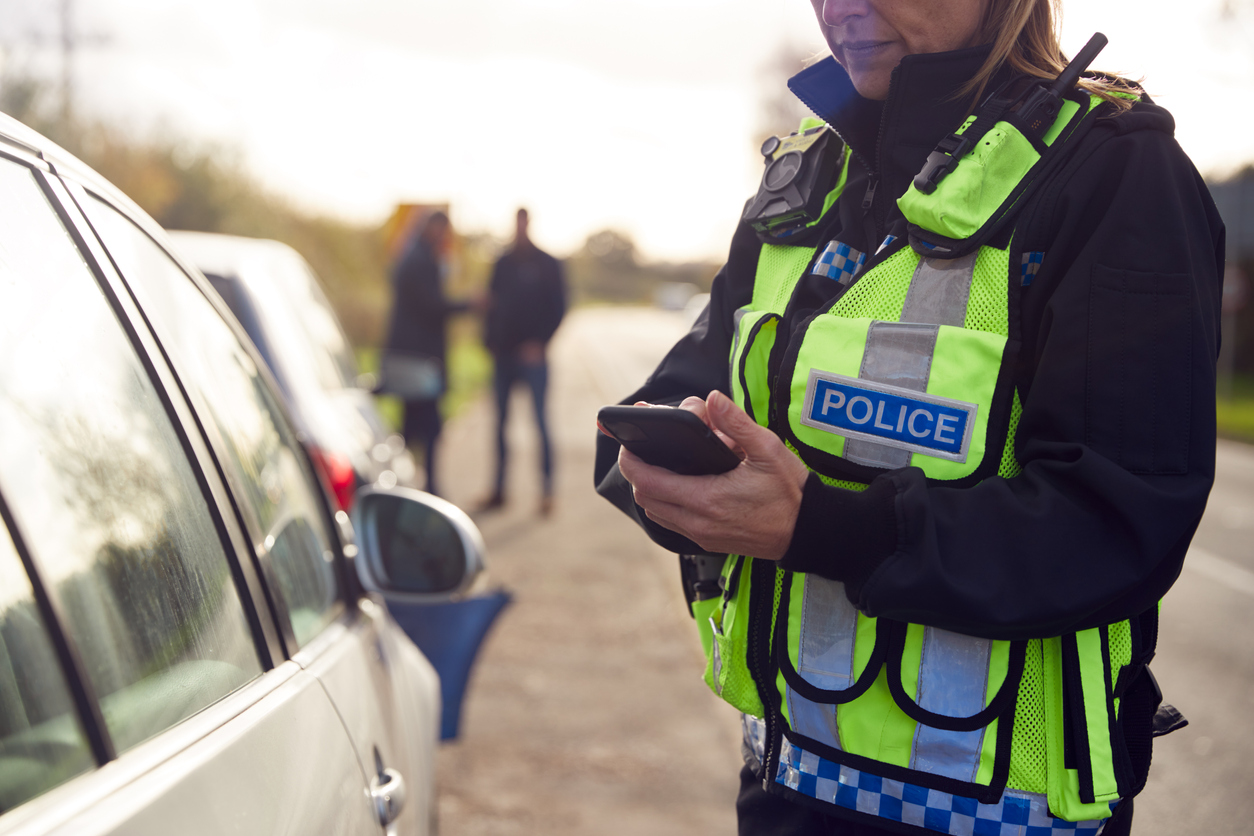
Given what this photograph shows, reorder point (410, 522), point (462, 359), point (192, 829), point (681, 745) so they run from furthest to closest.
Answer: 1. point (462, 359)
2. point (681, 745)
3. point (410, 522)
4. point (192, 829)

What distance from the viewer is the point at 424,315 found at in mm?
7332

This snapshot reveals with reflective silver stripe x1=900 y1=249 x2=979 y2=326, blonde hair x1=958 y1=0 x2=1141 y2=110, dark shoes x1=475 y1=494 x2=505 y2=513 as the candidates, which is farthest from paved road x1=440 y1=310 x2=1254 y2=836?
blonde hair x1=958 y1=0 x2=1141 y2=110

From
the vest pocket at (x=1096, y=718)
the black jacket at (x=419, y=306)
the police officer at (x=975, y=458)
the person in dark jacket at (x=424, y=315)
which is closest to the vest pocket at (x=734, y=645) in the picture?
the police officer at (x=975, y=458)

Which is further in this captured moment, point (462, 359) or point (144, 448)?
point (462, 359)

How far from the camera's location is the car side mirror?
1951 mm

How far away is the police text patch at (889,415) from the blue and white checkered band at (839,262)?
0.19 m

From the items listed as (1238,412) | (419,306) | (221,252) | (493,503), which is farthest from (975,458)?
(1238,412)

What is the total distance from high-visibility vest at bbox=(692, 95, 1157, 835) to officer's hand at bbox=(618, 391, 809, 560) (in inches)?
4.9

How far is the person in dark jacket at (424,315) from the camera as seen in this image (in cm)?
717

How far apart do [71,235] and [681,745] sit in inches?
130

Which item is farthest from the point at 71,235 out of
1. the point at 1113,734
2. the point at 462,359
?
the point at 462,359

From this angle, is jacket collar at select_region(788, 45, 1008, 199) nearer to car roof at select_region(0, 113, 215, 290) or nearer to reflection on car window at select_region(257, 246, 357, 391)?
car roof at select_region(0, 113, 215, 290)

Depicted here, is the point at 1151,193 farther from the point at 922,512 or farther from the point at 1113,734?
the point at 1113,734

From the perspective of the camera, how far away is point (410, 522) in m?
1.99
